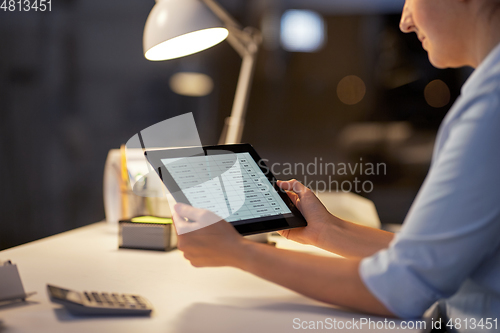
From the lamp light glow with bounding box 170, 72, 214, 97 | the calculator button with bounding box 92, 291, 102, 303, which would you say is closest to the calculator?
the calculator button with bounding box 92, 291, 102, 303

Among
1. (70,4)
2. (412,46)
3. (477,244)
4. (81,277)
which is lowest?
(81,277)

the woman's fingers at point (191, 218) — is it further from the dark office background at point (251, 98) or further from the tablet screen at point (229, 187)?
the dark office background at point (251, 98)

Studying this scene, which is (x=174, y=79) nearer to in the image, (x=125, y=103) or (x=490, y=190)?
(x=125, y=103)

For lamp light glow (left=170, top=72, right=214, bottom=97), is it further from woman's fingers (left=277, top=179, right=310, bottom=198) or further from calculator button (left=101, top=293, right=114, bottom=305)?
calculator button (left=101, top=293, right=114, bottom=305)

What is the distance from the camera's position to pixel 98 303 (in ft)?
1.89

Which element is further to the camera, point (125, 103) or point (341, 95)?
point (341, 95)

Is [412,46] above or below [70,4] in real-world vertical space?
below

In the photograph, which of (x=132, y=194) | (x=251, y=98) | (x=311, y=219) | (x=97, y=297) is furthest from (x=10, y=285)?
(x=251, y=98)

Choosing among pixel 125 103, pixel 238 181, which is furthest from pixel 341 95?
pixel 238 181

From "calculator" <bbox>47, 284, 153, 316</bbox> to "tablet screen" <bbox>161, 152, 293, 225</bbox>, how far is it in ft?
0.63

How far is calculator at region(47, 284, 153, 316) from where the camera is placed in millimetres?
562

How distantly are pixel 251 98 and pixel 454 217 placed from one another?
8.55 feet

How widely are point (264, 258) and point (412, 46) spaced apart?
8.78ft

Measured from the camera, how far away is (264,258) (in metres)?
0.60
